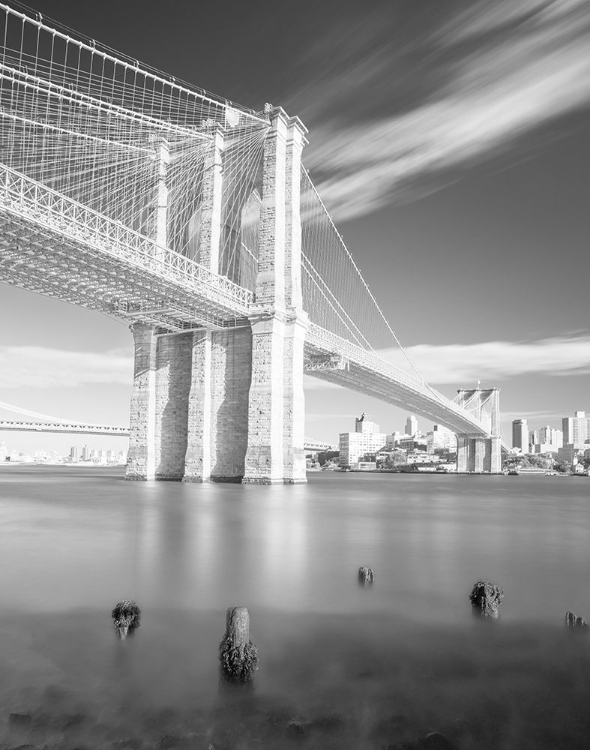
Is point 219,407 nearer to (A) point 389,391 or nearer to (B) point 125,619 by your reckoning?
(A) point 389,391

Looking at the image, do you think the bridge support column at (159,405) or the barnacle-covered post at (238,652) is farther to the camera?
the bridge support column at (159,405)

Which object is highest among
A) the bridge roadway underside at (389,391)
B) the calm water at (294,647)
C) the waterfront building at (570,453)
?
the bridge roadway underside at (389,391)

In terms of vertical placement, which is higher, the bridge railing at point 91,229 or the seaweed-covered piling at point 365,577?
the bridge railing at point 91,229

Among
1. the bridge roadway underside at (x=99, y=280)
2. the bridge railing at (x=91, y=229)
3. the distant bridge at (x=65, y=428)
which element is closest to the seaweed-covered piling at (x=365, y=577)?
the bridge railing at (x=91, y=229)

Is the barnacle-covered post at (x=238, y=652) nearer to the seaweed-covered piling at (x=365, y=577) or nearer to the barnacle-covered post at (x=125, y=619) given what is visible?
the barnacle-covered post at (x=125, y=619)

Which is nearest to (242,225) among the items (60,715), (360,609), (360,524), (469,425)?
(360,524)

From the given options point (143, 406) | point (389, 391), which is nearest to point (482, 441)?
point (389, 391)
